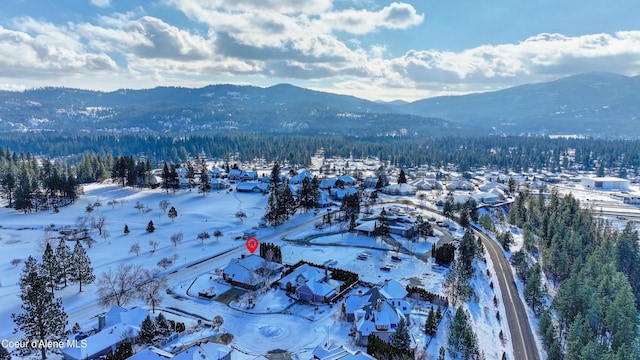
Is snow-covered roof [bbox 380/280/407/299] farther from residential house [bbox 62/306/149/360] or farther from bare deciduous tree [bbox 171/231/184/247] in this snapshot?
bare deciduous tree [bbox 171/231/184/247]

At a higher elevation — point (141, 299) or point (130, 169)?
point (130, 169)

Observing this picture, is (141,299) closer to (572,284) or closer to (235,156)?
(572,284)

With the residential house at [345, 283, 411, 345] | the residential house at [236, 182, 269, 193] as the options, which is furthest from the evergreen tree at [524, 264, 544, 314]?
the residential house at [236, 182, 269, 193]

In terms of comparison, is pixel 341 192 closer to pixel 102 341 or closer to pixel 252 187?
pixel 252 187

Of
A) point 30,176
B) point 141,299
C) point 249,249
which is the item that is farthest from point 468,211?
point 30,176

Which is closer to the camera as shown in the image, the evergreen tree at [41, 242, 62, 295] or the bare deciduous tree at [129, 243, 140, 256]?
the evergreen tree at [41, 242, 62, 295]

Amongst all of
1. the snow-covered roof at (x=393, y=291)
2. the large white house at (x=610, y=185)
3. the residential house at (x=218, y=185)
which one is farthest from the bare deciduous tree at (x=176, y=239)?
the large white house at (x=610, y=185)

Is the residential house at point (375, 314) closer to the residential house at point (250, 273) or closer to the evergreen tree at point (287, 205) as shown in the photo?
the residential house at point (250, 273)
